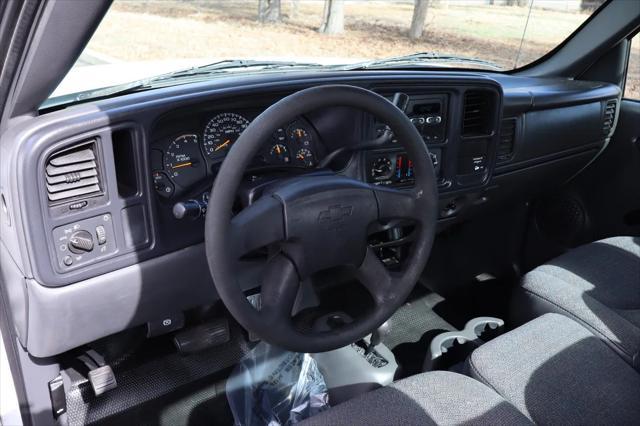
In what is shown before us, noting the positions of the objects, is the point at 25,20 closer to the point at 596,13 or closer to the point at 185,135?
the point at 185,135

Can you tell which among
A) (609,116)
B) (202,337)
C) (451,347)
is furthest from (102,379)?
(609,116)

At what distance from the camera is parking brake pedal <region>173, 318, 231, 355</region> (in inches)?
82.4

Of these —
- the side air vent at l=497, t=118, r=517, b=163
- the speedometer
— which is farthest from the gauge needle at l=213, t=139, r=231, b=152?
the side air vent at l=497, t=118, r=517, b=163

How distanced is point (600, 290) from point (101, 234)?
172 centimetres

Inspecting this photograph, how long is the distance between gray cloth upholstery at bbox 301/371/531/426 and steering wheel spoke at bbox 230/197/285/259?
1.58 feet

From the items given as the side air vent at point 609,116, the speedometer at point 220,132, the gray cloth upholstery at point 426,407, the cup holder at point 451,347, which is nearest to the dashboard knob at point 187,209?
the speedometer at point 220,132

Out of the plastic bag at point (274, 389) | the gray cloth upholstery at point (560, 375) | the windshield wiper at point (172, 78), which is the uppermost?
the windshield wiper at point (172, 78)

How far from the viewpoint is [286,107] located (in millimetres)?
1229

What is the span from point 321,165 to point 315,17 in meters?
0.88

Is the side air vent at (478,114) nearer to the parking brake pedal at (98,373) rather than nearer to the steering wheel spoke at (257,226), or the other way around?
the steering wheel spoke at (257,226)

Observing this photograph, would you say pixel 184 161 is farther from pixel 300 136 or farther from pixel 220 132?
pixel 300 136

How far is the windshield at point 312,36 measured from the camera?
5.80 ft

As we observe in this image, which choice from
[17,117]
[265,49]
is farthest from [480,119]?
[17,117]

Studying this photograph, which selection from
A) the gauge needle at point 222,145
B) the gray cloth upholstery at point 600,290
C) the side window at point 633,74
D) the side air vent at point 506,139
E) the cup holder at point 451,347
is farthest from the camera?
the side window at point 633,74
